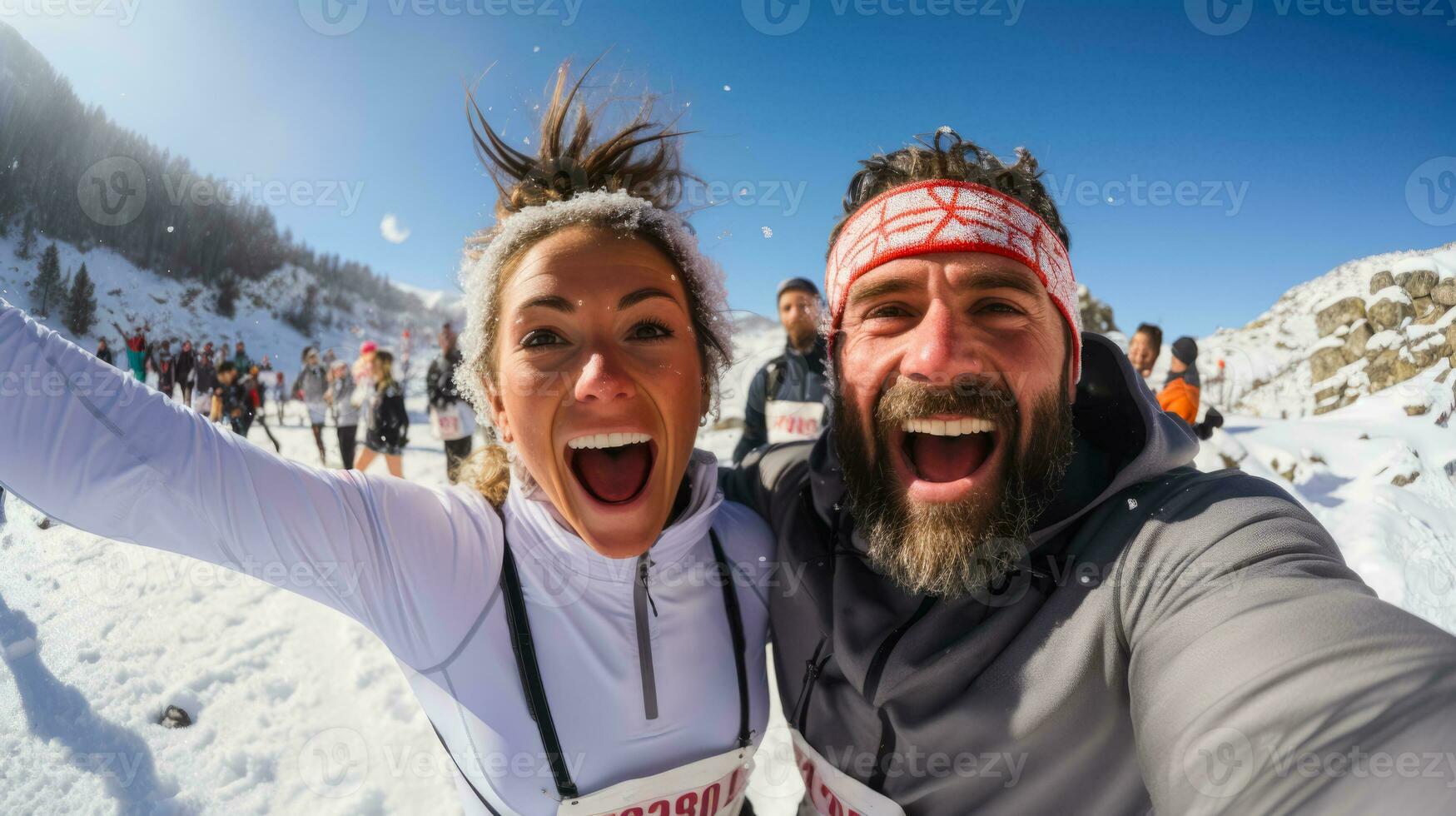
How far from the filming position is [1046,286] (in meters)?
1.69

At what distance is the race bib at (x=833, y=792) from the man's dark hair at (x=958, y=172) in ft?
5.70

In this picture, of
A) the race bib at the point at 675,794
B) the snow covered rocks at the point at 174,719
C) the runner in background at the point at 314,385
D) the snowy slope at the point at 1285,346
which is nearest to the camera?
the race bib at the point at 675,794

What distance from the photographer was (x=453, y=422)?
20.0 ft

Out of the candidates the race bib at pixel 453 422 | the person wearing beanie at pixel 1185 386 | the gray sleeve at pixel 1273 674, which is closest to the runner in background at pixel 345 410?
Answer: the race bib at pixel 453 422

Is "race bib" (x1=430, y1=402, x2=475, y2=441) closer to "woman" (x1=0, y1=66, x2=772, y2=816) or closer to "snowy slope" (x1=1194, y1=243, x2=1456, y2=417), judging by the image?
"woman" (x1=0, y1=66, x2=772, y2=816)

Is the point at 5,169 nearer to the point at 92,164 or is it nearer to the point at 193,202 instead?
the point at 92,164

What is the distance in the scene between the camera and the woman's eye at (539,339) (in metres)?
1.53

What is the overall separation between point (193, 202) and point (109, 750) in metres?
3.37

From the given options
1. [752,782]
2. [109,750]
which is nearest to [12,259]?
[109,750]

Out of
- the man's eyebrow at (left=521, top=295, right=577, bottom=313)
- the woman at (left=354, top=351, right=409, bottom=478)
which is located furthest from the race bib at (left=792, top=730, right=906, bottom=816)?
the woman at (left=354, top=351, right=409, bottom=478)

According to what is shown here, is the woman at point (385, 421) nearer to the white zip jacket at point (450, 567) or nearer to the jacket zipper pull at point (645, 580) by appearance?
the white zip jacket at point (450, 567)

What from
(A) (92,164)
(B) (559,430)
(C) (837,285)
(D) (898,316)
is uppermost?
(A) (92,164)
